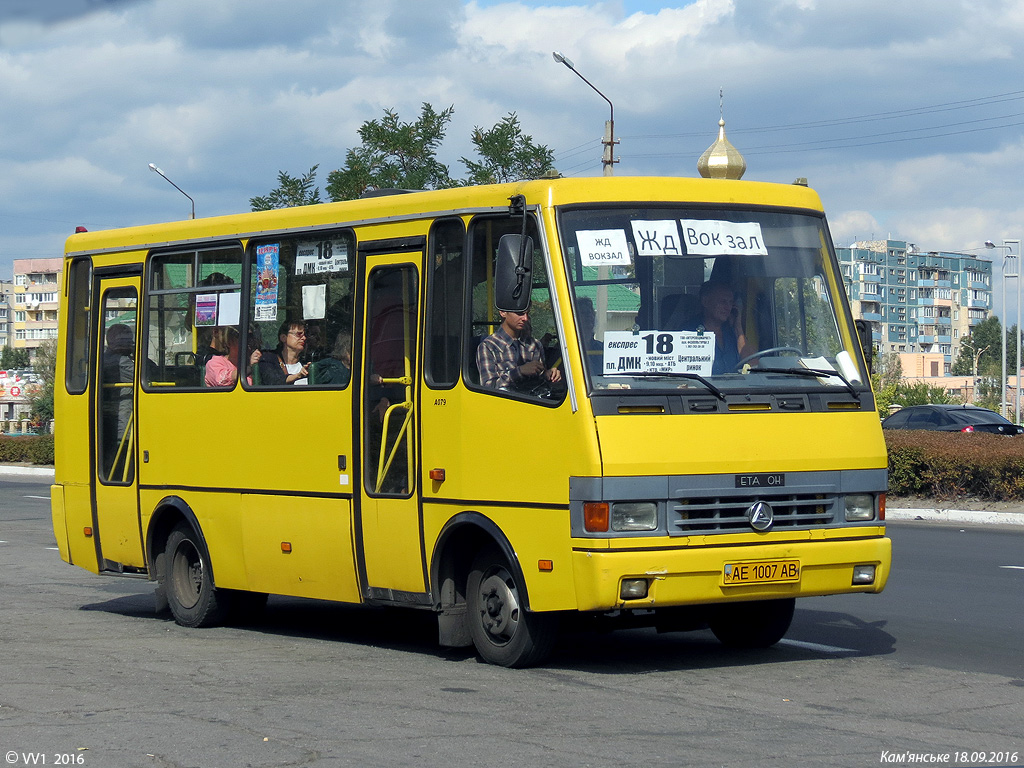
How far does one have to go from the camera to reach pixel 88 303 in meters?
13.0

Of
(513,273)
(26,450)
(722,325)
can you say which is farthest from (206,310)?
(26,450)

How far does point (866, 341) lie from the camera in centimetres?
971

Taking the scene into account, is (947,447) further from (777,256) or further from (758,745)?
(758,745)

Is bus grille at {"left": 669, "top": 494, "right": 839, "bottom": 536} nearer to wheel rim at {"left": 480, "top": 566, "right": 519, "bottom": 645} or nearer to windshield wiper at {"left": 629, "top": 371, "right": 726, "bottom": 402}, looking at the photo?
windshield wiper at {"left": 629, "top": 371, "right": 726, "bottom": 402}

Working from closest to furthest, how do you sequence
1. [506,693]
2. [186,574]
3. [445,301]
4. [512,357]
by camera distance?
1. [506,693]
2. [512,357]
3. [445,301]
4. [186,574]

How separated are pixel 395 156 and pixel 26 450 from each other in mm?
20725

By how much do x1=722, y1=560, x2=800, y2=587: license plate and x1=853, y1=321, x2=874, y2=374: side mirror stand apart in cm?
148

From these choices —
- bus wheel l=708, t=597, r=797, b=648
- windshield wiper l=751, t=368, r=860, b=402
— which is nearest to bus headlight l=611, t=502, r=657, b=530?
windshield wiper l=751, t=368, r=860, b=402

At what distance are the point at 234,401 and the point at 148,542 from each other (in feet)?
5.41

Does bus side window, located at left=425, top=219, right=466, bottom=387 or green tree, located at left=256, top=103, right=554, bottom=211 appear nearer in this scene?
bus side window, located at left=425, top=219, right=466, bottom=387

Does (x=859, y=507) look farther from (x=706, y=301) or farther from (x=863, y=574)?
(x=706, y=301)

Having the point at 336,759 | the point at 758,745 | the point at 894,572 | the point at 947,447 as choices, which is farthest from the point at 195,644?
the point at 947,447

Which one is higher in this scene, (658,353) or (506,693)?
(658,353)

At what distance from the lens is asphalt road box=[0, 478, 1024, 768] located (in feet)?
22.2
